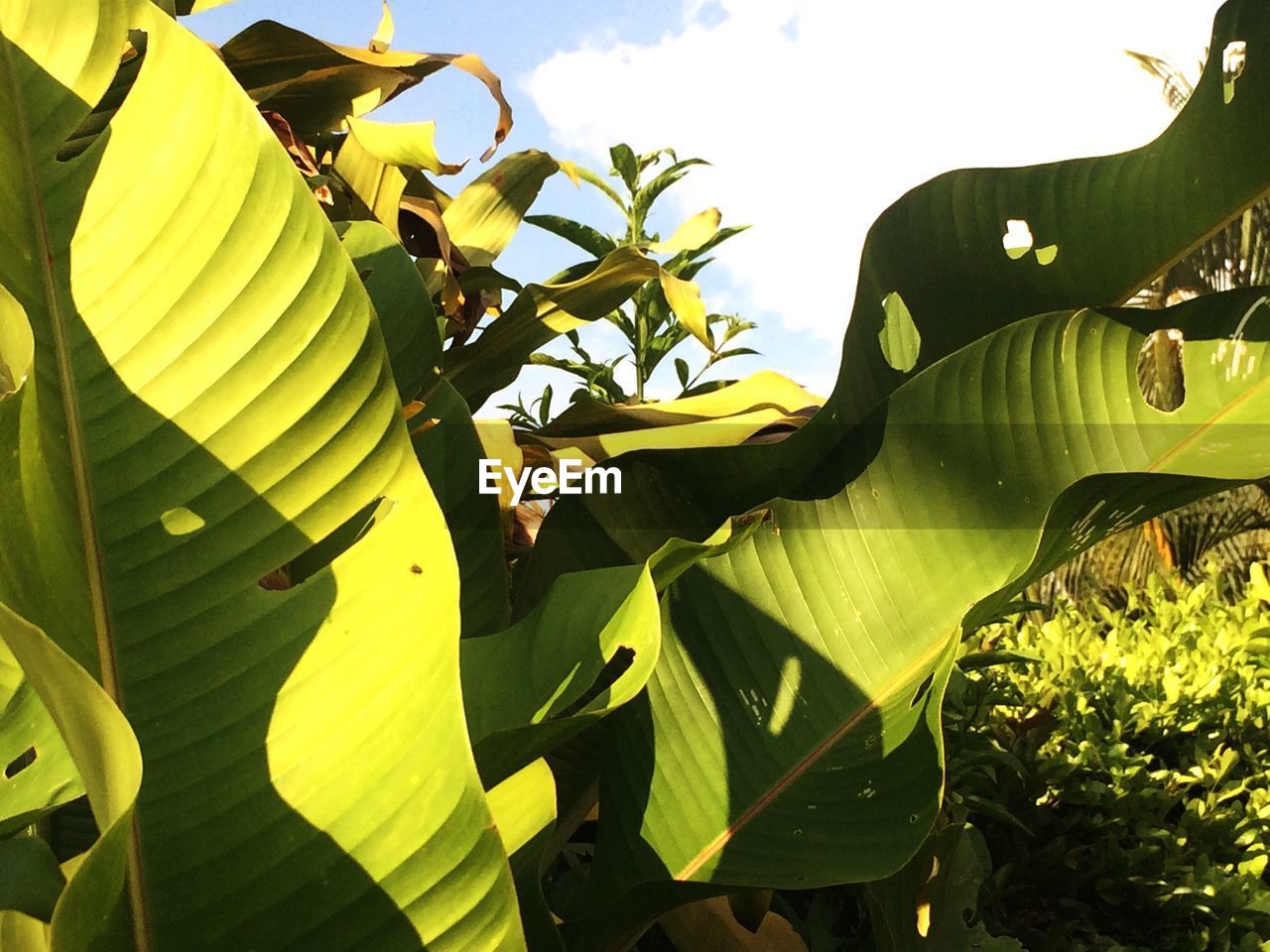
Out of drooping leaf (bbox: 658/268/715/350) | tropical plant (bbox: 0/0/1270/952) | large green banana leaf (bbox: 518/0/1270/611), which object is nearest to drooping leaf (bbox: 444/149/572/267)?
drooping leaf (bbox: 658/268/715/350)

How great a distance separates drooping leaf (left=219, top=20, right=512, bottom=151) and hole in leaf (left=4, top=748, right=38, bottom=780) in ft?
2.65

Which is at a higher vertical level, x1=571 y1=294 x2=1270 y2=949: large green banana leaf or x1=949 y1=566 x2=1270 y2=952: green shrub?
x1=571 y1=294 x2=1270 y2=949: large green banana leaf

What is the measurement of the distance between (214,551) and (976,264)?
26.4 inches

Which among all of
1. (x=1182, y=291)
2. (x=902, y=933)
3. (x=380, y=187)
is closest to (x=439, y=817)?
(x=902, y=933)

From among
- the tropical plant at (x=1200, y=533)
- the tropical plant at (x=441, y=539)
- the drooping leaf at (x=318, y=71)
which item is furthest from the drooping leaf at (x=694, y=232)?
the tropical plant at (x=1200, y=533)

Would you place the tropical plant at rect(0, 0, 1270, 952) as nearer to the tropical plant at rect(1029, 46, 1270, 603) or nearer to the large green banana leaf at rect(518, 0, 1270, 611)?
the large green banana leaf at rect(518, 0, 1270, 611)

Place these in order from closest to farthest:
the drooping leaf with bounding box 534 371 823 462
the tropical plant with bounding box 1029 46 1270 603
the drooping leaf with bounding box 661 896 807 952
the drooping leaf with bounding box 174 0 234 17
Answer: the drooping leaf with bounding box 661 896 807 952 → the drooping leaf with bounding box 534 371 823 462 → the drooping leaf with bounding box 174 0 234 17 → the tropical plant with bounding box 1029 46 1270 603

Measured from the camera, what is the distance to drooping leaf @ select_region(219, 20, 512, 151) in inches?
50.0

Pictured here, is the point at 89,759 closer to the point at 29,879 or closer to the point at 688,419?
the point at 29,879

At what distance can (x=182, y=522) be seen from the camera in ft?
1.83

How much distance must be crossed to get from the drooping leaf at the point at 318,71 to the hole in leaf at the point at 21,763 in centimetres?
81

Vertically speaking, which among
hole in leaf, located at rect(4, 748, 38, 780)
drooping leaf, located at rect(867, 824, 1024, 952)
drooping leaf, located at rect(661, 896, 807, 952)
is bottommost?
drooping leaf, located at rect(867, 824, 1024, 952)

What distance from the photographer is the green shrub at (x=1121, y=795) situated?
1.63 metres

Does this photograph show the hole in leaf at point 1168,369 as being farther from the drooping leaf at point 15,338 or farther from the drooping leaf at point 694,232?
the drooping leaf at point 15,338
